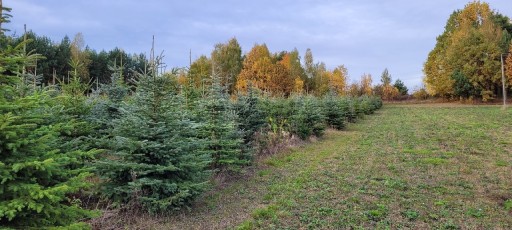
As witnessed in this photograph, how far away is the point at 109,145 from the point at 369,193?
15.6 ft

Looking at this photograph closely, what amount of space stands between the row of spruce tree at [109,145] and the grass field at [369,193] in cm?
69

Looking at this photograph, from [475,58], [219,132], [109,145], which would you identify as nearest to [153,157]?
[109,145]

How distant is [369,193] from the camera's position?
6.90 meters

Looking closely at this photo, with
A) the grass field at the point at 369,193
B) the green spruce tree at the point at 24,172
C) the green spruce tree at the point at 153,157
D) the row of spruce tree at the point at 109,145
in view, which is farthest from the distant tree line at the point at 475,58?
the green spruce tree at the point at 24,172

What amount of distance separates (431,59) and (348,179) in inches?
2009

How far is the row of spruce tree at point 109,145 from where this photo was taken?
298cm

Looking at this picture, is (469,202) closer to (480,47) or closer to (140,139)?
(140,139)

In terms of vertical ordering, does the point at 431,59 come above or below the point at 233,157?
above

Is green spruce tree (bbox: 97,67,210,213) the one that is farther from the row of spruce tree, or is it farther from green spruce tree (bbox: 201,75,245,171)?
green spruce tree (bbox: 201,75,245,171)

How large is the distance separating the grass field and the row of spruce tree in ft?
2.25

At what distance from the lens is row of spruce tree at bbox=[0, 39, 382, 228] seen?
2.98 metres

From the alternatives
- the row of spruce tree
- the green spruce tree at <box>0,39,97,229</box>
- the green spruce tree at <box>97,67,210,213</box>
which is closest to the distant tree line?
the row of spruce tree

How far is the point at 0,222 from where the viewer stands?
3021 millimetres

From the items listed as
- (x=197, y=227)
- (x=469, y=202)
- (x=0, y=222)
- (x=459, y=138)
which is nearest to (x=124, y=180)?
(x=197, y=227)
